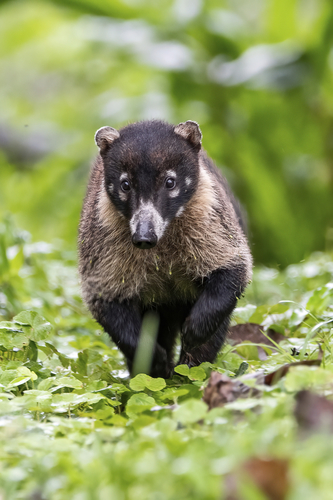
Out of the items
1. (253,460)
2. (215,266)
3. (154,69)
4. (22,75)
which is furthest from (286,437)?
(22,75)

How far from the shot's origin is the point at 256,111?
31.7ft

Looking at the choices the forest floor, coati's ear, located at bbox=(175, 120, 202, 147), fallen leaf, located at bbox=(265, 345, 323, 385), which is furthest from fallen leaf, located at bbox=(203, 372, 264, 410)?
coati's ear, located at bbox=(175, 120, 202, 147)

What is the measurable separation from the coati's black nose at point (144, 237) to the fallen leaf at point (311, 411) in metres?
1.59

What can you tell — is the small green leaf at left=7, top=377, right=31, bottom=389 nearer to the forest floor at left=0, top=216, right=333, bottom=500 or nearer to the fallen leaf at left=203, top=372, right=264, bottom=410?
the forest floor at left=0, top=216, right=333, bottom=500

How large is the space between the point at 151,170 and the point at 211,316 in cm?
96

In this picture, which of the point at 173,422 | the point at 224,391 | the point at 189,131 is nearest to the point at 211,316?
the point at 189,131

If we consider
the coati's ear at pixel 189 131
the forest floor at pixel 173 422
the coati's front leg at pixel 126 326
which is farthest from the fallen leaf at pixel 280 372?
the coati's ear at pixel 189 131

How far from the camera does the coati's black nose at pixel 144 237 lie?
386 centimetres

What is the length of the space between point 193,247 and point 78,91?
610 inches

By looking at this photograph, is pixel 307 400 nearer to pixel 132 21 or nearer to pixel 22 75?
pixel 132 21

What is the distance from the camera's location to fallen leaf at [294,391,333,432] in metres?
2.38

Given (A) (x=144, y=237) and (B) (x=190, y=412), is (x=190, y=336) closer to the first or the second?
(A) (x=144, y=237)

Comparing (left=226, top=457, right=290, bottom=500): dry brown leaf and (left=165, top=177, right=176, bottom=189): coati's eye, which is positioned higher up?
(left=165, top=177, right=176, bottom=189): coati's eye

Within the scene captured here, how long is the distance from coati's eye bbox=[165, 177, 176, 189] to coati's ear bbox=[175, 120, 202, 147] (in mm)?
378
